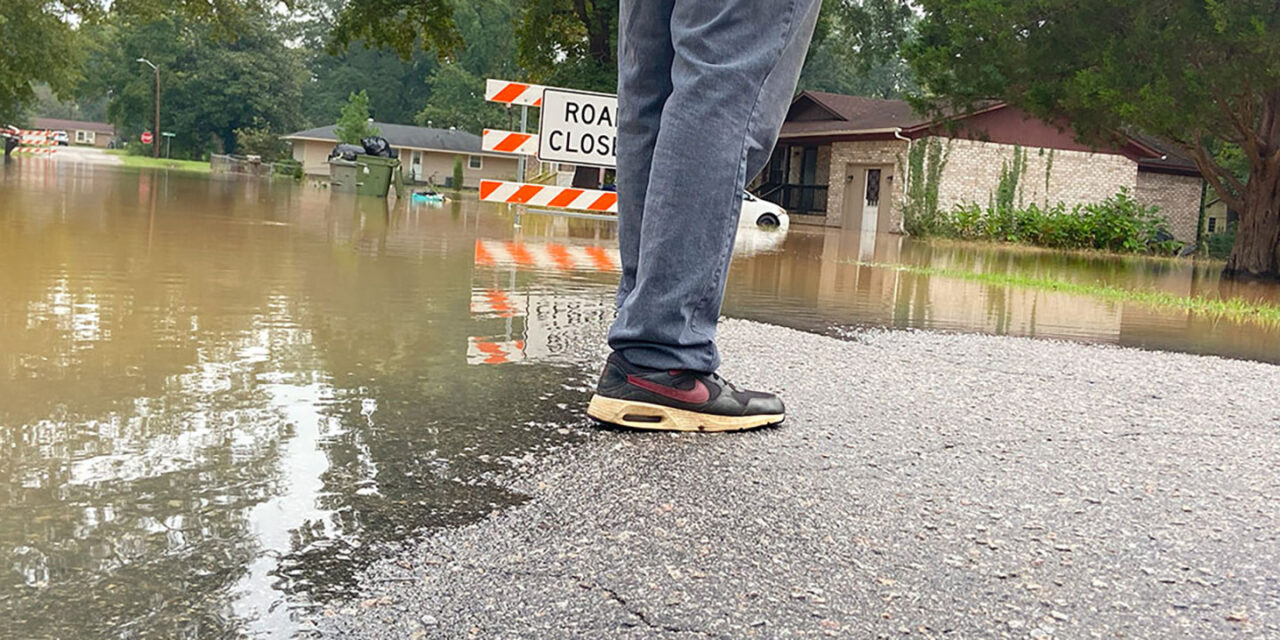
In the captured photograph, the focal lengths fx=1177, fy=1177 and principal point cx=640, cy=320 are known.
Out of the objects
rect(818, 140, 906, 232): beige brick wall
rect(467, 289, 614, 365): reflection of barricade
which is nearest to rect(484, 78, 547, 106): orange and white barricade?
rect(467, 289, 614, 365): reflection of barricade

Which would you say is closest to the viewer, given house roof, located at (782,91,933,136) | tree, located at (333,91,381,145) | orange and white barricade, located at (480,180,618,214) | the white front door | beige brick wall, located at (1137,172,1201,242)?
orange and white barricade, located at (480,180,618,214)

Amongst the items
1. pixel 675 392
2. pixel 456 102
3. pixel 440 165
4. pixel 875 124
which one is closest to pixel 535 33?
pixel 875 124

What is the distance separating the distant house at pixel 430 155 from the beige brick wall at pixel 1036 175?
5545cm

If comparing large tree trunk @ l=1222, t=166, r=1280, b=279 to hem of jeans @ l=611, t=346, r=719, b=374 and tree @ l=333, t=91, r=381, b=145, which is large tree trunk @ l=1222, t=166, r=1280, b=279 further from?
tree @ l=333, t=91, r=381, b=145

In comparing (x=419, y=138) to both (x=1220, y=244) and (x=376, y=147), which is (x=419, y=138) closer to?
(x=376, y=147)

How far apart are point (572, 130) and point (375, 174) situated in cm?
1945

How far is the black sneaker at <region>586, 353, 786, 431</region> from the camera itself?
2824mm

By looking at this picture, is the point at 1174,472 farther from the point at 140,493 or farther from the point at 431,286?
the point at 431,286

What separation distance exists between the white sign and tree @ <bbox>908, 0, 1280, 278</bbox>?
796cm

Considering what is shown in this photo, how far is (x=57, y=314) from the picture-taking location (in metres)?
4.22

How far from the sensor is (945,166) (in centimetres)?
3216

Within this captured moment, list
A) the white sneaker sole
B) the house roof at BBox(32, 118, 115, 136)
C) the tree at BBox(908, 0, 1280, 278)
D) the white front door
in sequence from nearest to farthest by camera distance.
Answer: the white sneaker sole → the tree at BBox(908, 0, 1280, 278) → the white front door → the house roof at BBox(32, 118, 115, 136)

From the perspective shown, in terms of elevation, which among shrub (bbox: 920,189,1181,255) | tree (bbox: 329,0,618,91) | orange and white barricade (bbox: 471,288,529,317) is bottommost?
orange and white barricade (bbox: 471,288,529,317)

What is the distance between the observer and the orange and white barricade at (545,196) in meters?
11.0
